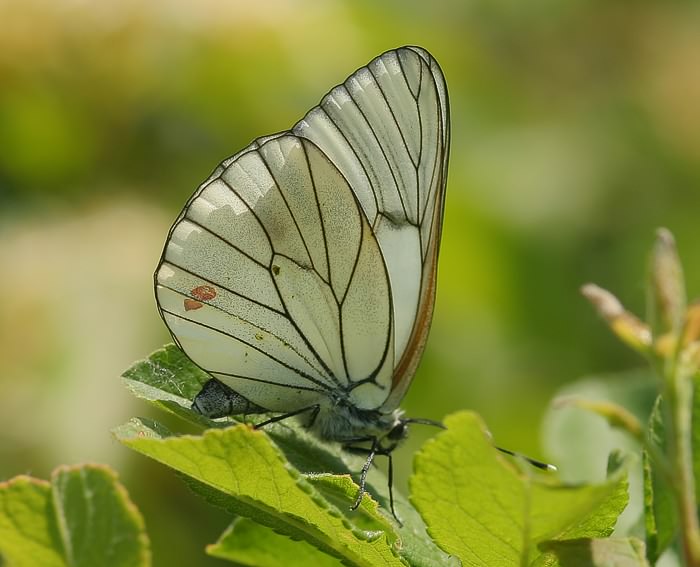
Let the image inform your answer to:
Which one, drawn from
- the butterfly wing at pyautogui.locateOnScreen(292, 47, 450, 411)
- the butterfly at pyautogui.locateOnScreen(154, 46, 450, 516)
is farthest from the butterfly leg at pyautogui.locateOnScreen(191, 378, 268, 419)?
the butterfly wing at pyautogui.locateOnScreen(292, 47, 450, 411)

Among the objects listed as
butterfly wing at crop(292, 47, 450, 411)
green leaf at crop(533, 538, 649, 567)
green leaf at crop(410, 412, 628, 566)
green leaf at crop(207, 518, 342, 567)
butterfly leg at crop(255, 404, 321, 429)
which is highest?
butterfly wing at crop(292, 47, 450, 411)

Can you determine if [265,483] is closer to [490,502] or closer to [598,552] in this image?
[490,502]

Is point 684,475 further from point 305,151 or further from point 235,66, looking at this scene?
point 235,66

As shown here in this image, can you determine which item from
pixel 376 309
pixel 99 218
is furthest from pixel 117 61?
pixel 376 309

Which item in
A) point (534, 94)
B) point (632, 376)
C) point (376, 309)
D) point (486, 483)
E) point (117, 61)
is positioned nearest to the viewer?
point (486, 483)

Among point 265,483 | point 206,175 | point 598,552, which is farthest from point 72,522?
point 206,175

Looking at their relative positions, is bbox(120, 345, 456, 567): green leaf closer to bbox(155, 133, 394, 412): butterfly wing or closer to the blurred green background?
bbox(155, 133, 394, 412): butterfly wing
